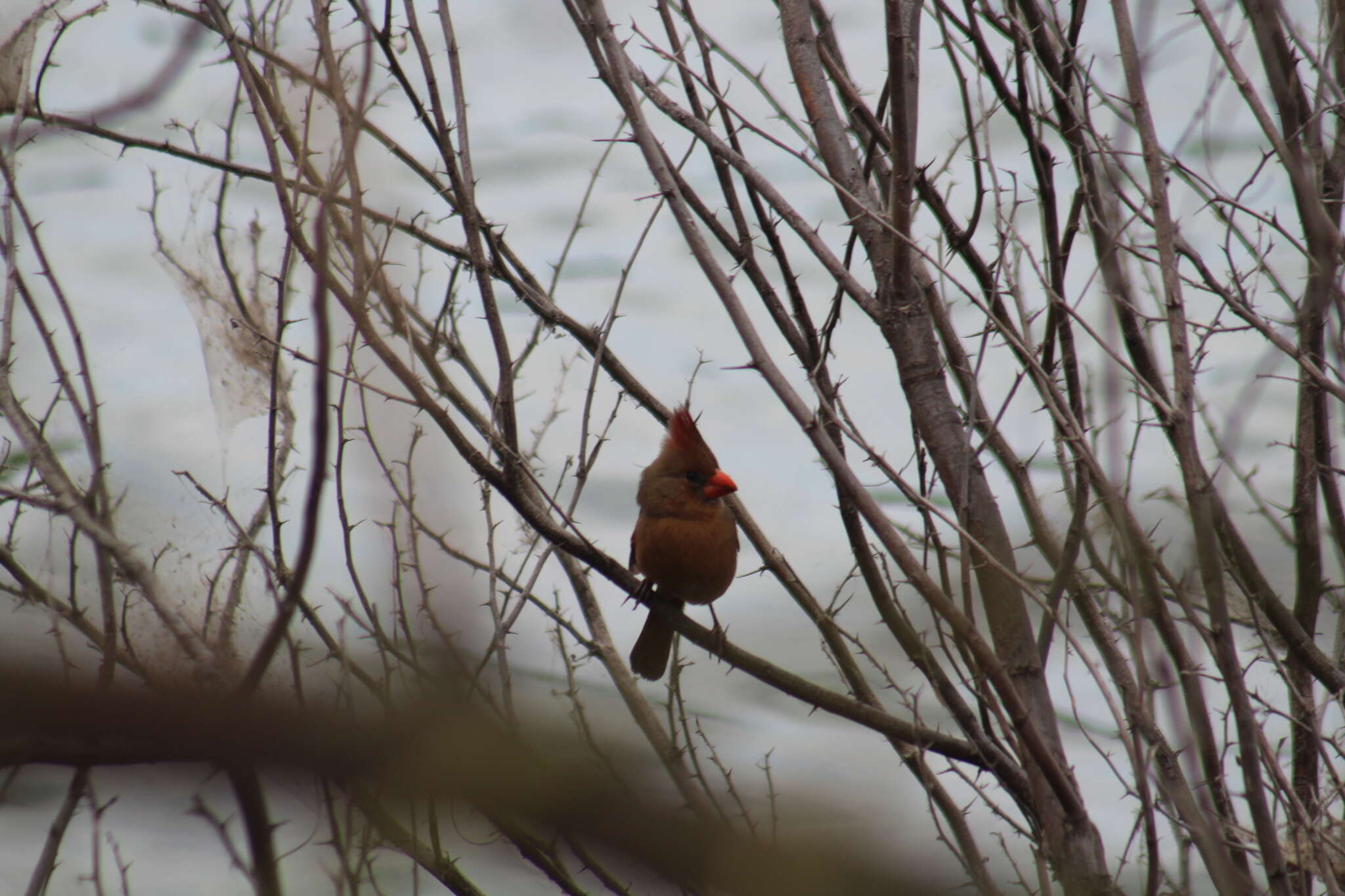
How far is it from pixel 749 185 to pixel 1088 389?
1204 millimetres

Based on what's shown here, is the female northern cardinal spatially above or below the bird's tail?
above

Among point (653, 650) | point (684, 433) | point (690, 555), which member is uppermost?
point (684, 433)

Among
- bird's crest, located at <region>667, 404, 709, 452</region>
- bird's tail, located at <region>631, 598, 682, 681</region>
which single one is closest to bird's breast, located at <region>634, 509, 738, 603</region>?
bird's tail, located at <region>631, 598, 682, 681</region>

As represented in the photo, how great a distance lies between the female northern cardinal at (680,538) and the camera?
4176 mm

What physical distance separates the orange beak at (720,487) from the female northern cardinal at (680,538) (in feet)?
0.08

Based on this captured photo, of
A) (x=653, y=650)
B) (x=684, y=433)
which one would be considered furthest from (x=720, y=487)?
(x=653, y=650)

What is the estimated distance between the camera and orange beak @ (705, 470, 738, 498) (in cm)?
388

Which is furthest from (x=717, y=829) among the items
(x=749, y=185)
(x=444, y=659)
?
(x=749, y=185)

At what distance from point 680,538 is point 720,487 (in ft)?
1.12

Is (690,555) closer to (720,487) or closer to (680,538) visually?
(680,538)

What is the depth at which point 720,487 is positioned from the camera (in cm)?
391

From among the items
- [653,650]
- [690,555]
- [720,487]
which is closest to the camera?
[720,487]

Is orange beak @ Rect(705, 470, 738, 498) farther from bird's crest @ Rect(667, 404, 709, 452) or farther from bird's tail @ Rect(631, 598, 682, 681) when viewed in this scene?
bird's tail @ Rect(631, 598, 682, 681)

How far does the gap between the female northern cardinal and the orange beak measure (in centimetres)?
3
